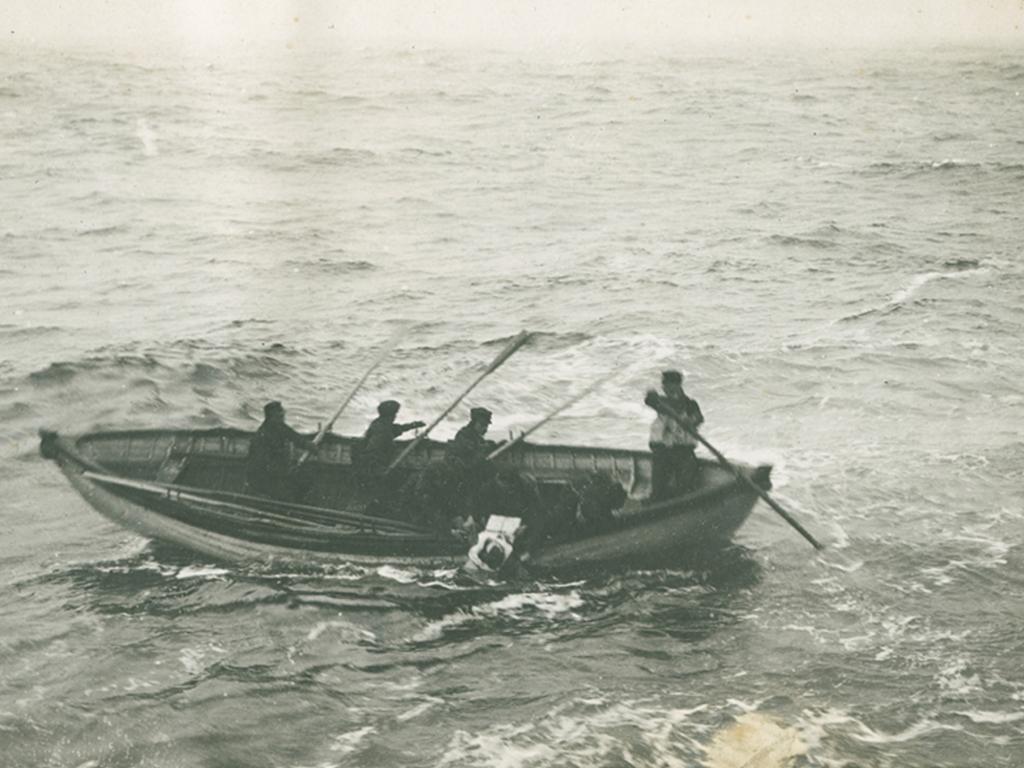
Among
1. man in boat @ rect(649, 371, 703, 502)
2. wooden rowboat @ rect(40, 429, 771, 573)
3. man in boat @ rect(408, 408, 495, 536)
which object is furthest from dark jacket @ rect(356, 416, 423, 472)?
man in boat @ rect(649, 371, 703, 502)

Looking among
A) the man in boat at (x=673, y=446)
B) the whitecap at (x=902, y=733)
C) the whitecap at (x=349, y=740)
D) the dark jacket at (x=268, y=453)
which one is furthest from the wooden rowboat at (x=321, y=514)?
the whitecap at (x=902, y=733)

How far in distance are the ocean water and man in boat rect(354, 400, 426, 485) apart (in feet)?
4.54

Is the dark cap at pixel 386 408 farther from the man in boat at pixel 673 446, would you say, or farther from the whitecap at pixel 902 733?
the whitecap at pixel 902 733

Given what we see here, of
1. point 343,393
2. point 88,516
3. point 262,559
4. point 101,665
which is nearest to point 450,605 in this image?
point 262,559

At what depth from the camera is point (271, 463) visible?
11625mm

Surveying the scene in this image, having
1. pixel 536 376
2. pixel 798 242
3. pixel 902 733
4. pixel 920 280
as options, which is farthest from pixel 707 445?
pixel 798 242

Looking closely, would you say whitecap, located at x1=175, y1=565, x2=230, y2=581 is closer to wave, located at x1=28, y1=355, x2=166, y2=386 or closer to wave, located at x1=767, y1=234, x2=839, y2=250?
wave, located at x1=28, y1=355, x2=166, y2=386

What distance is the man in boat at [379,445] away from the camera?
1212 cm

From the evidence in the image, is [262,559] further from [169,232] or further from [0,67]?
[0,67]

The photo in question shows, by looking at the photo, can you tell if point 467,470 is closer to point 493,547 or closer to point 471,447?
point 471,447

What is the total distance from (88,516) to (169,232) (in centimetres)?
1459

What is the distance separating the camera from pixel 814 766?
848 cm

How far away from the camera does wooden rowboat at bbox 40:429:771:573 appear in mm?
10867

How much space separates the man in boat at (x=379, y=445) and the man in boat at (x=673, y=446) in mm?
2847
